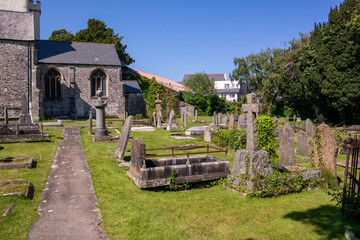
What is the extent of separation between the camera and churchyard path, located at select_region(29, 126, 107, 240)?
5.01 m

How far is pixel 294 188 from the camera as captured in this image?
7.24m

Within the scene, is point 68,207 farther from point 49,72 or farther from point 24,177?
point 49,72

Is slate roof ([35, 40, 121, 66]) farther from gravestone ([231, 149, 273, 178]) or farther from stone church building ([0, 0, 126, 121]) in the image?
gravestone ([231, 149, 273, 178])

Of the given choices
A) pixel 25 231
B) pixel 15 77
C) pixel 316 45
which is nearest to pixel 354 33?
pixel 316 45

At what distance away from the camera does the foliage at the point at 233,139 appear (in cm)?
1391

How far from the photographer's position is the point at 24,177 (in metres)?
8.12

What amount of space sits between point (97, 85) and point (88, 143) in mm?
18801

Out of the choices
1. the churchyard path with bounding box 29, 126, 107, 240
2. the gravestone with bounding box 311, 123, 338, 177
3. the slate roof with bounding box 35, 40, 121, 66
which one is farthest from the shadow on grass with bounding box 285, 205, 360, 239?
the slate roof with bounding box 35, 40, 121, 66

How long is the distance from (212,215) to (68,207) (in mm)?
3081

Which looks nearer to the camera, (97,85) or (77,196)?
(77,196)

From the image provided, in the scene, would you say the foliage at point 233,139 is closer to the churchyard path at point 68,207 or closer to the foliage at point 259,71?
the churchyard path at point 68,207

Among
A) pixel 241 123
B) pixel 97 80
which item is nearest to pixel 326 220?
pixel 241 123

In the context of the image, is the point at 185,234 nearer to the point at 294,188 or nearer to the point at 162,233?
the point at 162,233

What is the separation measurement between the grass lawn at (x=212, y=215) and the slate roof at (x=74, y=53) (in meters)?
25.4
